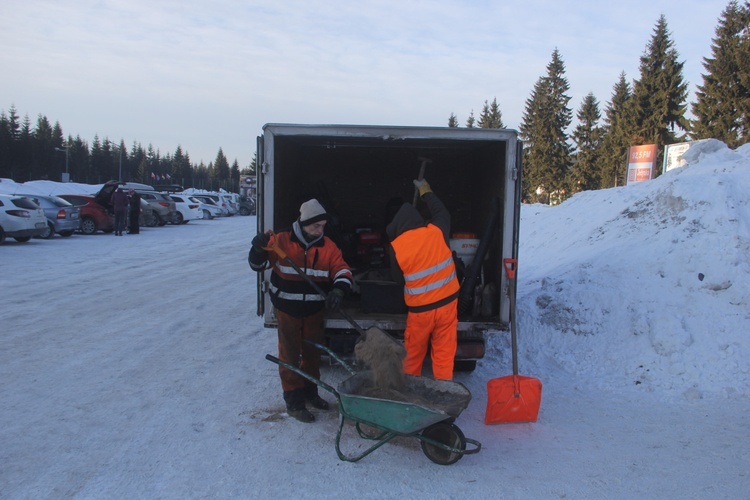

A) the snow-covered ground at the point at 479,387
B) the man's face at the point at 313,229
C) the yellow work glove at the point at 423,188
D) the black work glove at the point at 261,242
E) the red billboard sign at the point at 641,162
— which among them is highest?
the red billboard sign at the point at 641,162

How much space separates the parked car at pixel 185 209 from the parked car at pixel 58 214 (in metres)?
9.76

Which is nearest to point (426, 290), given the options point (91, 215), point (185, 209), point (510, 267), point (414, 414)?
point (510, 267)

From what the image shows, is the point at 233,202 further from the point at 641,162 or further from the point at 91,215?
the point at 641,162

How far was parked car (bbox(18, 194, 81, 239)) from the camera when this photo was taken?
1878 centimetres

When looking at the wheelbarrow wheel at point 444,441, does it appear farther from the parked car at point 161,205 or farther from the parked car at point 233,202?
the parked car at point 233,202

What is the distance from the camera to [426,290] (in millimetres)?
4648

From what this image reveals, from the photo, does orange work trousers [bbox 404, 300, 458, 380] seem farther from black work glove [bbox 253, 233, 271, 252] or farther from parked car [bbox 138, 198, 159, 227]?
parked car [bbox 138, 198, 159, 227]

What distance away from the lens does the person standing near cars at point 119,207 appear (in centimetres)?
2045

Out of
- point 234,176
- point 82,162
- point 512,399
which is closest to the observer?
point 512,399

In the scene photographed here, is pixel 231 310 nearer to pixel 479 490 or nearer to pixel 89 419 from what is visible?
pixel 89 419

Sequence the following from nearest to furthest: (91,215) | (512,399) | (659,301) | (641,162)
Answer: (512,399)
(659,301)
(91,215)
(641,162)

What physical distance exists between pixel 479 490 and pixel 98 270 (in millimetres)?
11074

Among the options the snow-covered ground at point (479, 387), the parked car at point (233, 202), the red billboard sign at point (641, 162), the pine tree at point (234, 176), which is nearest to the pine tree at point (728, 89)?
the red billboard sign at point (641, 162)

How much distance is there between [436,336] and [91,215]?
1971 centimetres
